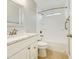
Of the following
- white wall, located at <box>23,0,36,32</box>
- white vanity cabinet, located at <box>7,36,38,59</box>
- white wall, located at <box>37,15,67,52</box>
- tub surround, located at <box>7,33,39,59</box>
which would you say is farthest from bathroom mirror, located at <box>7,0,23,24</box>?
white wall, located at <box>37,15,67,52</box>

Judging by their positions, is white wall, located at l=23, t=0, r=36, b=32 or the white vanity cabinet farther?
white wall, located at l=23, t=0, r=36, b=32

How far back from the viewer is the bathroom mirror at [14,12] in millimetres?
2272

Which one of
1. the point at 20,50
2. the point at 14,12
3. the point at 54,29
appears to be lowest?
the point at 20,50

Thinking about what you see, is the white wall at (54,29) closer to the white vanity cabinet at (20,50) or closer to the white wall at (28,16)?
the white wall at (28,16)

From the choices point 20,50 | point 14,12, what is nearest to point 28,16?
point 14,12

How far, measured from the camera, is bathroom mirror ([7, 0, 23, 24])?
227 cm

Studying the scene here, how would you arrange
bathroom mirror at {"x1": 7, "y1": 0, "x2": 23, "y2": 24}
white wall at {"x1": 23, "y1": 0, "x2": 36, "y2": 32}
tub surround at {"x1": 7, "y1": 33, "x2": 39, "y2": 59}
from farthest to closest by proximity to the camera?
white wall at {"x1": 23, "y1": 0, "x2": 36, "y2": 32} → bathroom mirror at {"x1": 7, "y1": 0, "x2": 23, "y2": 24} → tub surround at {"x1": 7, "y1": 33, "x2": 39, "y2": 59}

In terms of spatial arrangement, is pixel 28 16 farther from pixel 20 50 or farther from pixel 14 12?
pixel 20 50

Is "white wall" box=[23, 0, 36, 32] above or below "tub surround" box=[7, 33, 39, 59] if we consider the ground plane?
above

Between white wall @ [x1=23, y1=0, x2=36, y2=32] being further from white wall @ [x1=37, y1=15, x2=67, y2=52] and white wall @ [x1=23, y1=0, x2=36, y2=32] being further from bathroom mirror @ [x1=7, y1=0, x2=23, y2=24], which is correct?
white wall @ [x1=37, y1=15, x2=67, y2=52]

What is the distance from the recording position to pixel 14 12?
254 cm
